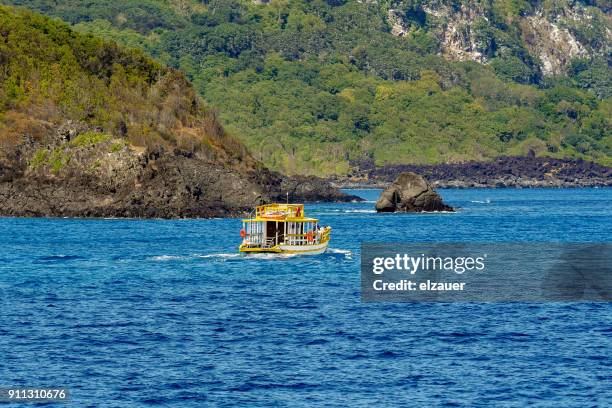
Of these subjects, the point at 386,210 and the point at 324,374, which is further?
the point at 386,210

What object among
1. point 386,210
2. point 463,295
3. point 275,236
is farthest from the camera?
point 386,210

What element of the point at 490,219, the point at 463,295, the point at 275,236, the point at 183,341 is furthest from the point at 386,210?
the point at 183,341

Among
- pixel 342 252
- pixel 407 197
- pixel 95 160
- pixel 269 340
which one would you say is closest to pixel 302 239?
pixel 342 252

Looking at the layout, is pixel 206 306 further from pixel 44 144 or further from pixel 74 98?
pixel 74 98

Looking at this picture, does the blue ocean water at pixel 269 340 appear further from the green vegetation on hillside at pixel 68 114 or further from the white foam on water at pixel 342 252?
the green vegetation on hillside at pixel 68 114

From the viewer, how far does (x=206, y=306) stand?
→ 70.0m

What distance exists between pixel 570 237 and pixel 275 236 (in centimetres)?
4108

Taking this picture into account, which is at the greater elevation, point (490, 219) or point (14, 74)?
point (14, 74)

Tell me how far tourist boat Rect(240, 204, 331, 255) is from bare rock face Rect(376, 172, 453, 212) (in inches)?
2856

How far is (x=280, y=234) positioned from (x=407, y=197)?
7585 cm

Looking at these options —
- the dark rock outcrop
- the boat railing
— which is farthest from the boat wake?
the dark rock outcrop

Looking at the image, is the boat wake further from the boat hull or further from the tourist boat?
the tourist boat

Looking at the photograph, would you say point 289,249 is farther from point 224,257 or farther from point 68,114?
point 68,114

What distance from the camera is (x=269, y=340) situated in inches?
2314
